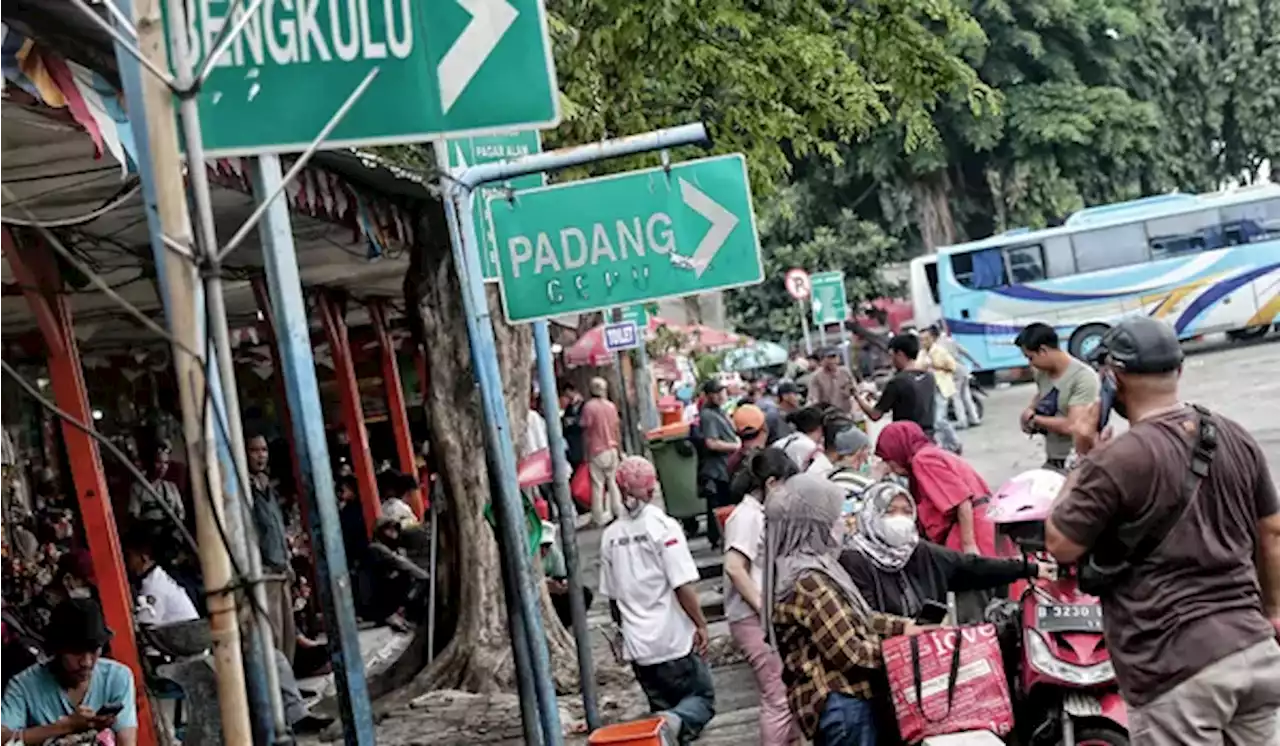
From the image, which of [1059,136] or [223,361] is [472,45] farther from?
[1059,136]

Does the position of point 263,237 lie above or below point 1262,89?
below

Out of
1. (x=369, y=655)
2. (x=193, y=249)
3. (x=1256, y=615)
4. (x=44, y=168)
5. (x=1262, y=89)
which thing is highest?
(x=1262, y=89)

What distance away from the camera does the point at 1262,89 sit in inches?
1578

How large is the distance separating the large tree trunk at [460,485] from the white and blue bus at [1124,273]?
22949mm

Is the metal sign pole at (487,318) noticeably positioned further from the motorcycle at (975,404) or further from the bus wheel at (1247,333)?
the bus wheel at (1247,333)

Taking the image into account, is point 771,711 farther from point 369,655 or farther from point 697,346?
point 697,346

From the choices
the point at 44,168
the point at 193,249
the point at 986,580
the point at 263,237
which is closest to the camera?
the point at 193,249

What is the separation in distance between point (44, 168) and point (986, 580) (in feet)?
14.0

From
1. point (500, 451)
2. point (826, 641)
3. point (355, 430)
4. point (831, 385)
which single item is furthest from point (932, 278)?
point (826, 641)

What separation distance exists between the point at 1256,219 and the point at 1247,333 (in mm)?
2600

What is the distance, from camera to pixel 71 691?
6422 mm

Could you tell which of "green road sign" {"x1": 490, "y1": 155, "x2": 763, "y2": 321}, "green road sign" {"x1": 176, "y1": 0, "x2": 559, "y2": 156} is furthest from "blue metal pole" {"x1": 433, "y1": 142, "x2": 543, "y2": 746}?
"green road sign" {"x1": 176, "y1": 0, "x2": 559, "y2": 156}

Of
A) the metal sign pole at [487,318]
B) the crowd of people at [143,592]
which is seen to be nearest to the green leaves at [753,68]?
the crowd of people at [143,592]

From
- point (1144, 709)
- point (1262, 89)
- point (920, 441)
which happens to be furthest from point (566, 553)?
point (1262, 89)
